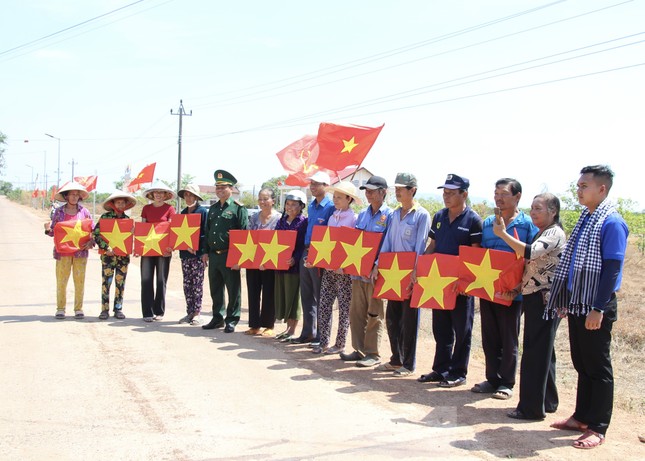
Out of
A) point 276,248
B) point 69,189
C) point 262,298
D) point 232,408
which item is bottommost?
point 232,408

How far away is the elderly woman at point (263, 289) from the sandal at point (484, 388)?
3502 millimetres

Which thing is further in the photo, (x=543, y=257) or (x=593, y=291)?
(x=543, y=257)

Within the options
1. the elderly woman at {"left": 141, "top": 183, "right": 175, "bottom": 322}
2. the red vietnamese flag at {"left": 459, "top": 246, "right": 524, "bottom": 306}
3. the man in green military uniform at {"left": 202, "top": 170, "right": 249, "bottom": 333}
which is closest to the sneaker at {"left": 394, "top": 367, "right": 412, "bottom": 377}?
the red vietnamese flag at {"left": 459, "top": 246, "right": 524, "bottom": 306}

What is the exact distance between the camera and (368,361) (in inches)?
283

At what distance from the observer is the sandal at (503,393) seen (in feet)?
19.7

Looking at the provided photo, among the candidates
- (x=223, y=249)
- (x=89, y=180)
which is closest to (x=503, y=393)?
(x=223, y=249)

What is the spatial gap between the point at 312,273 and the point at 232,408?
2998 mm

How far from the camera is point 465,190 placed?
644 centimetres

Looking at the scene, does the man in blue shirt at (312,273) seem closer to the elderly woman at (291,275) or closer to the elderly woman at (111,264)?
the elderly woman at (291,275)

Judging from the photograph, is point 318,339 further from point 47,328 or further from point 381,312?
point 47,328

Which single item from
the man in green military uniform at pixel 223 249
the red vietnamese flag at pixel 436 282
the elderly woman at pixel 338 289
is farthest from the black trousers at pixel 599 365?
the man in green military uniform at pixel 223 249

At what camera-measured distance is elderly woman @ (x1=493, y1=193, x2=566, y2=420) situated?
5355mm

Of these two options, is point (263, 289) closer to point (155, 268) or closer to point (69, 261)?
point (155, 268)

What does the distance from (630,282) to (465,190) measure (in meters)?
12.2
